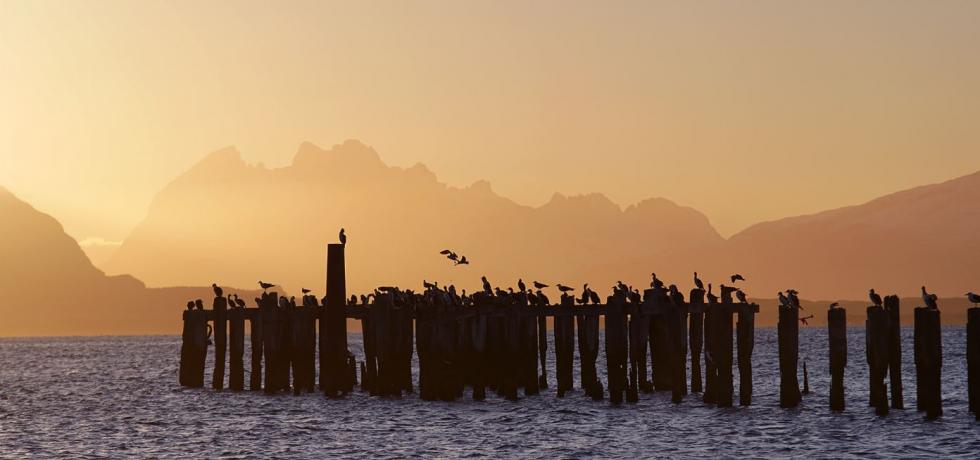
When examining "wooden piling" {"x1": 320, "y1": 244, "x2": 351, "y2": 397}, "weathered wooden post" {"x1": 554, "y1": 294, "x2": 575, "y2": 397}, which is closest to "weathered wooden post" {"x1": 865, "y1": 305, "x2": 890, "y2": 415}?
"weathered wooden post" {"x1": 554, "y1": 294, "x2": 575, "y2": 397}

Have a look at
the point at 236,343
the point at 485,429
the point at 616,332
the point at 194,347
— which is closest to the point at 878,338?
the point at 616,332

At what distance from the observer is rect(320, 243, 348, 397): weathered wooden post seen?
39594 millimetres

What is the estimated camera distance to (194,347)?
A: 48094 mm

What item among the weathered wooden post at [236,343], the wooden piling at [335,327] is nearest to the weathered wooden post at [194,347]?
the weathered wooden post at [236,343]

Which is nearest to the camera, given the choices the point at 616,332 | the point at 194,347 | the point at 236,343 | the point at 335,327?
the point at 616,332

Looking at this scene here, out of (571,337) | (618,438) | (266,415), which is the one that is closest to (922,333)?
(618,438)

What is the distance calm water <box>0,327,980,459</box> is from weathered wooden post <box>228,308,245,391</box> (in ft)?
2.11

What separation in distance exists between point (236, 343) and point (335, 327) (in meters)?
6.45

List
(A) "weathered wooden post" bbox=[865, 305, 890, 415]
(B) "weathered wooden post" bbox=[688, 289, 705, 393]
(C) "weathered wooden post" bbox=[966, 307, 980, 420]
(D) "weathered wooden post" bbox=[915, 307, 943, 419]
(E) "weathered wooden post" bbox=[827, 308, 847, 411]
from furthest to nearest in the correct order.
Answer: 1. (B) "weathered wooden post" bbox=[688, 289, 705, 393]
2. (E) "weathered wooden post" bbox=[827, 308, 847, 411]
3. (A) "weathered wooden post" bbox=[865, 305, 890, 415]
4. (D) "weathered wooden post" bbox=[915, 307, 943, 419]
5. (C) "weathered wooden post" bbox=[966, 307, 980, 420]

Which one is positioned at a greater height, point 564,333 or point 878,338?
point 564,333

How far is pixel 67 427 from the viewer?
42.2m

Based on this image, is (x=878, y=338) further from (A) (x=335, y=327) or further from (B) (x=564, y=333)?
(A) (x=335, y=327)

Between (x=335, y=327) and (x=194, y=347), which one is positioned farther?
(x=194, y=347)

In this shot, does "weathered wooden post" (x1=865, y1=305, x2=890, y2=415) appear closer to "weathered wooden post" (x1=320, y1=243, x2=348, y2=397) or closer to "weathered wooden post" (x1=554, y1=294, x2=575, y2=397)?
"weathered wooden post" (x1=554, y1=294, x2=575, y2=397)
